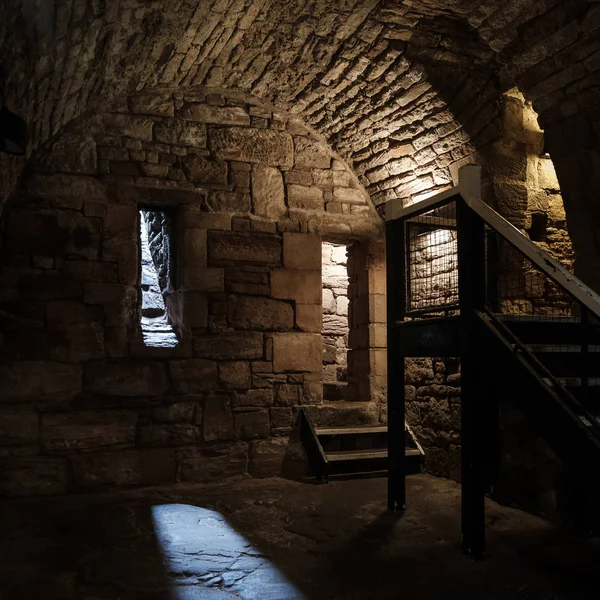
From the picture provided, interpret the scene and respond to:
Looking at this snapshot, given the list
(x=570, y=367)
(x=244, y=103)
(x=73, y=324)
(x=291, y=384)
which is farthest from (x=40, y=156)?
(x=570, y=367)

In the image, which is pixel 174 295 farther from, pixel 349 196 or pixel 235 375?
pixel 349 196

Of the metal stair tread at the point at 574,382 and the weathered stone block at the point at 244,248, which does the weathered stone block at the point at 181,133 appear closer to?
the weathered stone block at the point at 244,248

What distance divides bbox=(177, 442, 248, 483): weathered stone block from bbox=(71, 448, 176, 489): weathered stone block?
0.35 feet

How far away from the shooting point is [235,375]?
17.4 feet

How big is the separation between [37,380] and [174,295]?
1.31m

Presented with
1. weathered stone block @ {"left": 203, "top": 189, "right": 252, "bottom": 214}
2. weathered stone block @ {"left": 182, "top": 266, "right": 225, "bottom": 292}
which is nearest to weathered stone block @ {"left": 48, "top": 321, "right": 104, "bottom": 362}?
weathered stone block @ {"left": 182, "top": 266, "right": 225, "bottom": 292}

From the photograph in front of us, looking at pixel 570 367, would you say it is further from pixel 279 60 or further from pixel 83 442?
pixel 83 442

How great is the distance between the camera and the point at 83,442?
4.79 m

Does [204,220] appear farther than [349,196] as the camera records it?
No

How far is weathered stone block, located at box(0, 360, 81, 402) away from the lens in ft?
15.2

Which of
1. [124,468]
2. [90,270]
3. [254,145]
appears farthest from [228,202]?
[124,468]

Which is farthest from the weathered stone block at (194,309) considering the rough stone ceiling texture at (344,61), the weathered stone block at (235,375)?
the rough stone ceiling texture at (344,61)

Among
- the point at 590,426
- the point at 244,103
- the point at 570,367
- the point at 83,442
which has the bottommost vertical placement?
the point at 83,442

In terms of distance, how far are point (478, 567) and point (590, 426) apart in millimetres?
926
